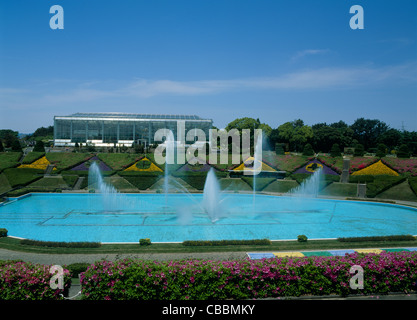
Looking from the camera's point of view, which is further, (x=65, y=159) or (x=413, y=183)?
(x=65, y=159)

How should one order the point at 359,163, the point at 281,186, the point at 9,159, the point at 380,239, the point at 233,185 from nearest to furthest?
the point at 380,239
the point at 281,186
the point at 233,185
the point at 359,163
the point at 9,159

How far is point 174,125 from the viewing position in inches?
2566

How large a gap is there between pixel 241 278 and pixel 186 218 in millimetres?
11655

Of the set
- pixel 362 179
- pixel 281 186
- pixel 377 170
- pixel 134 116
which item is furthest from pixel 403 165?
pixel 134 116

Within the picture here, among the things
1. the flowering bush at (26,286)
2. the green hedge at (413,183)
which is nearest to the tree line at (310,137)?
the green hedge at (413,183)

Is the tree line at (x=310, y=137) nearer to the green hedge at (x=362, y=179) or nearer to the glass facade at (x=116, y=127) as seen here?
the glass facade at (x=116, y=127)

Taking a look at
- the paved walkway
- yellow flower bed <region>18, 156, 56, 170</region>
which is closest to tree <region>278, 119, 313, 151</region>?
yellow flower bed <region>18, 156, 56, 170</region>

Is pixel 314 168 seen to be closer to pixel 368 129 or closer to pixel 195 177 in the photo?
pixel 195 177

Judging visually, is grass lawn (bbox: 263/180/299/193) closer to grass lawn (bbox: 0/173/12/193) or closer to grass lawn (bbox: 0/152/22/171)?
grass lawn (bbox: 0/173/12/193)

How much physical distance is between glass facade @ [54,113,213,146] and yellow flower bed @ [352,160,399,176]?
36.6 meters

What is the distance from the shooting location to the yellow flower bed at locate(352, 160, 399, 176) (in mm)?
32103

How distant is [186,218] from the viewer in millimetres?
20484
